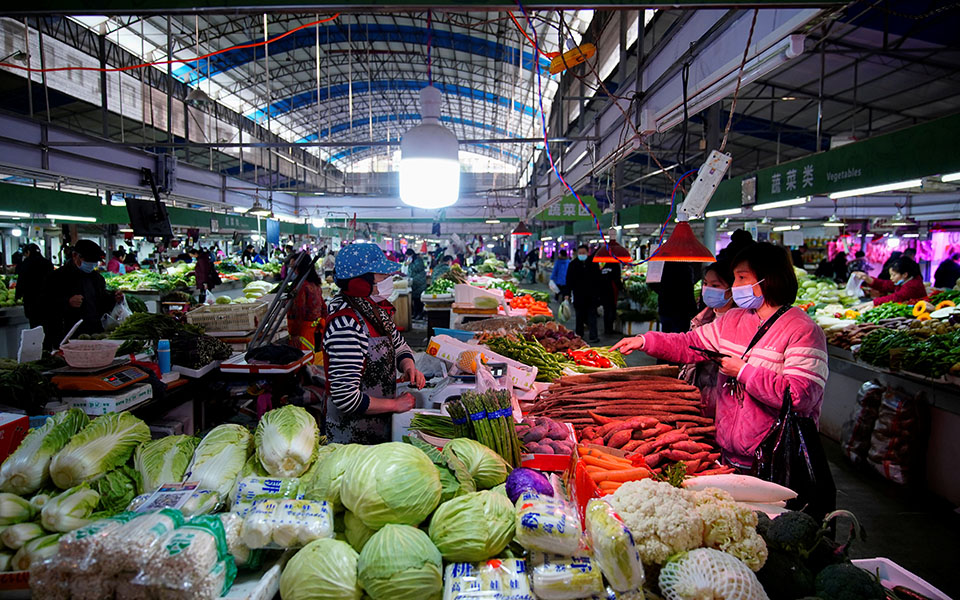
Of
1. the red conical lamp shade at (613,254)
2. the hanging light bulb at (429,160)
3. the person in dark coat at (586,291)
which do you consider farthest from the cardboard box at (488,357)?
the person in dark coat at (586,291)

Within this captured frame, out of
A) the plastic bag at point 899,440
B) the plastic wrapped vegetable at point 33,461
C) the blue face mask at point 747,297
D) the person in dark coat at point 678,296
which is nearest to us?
the plastic wrapped vegetable at point 33,461

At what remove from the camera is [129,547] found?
3.91ft

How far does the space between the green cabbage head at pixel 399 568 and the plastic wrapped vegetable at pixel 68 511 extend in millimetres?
920

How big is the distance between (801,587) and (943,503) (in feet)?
13.6

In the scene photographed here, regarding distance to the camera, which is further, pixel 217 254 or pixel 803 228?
pixel 217 254

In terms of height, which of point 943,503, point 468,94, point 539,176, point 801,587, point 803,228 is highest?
point 468,94

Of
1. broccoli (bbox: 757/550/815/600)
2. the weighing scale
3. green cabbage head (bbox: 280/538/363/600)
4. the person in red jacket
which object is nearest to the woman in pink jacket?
broccoli (bbox: 757/550/815/600)

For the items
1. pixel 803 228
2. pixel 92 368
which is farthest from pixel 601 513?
pixel 803 228

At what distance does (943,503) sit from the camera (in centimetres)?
430

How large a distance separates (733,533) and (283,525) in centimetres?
130

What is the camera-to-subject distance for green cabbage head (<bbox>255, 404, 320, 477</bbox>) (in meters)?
1.77

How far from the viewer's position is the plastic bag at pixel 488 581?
1326 mm

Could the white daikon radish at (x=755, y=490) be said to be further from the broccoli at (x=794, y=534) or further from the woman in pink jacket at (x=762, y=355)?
the broccoli at (x=794, y=534)

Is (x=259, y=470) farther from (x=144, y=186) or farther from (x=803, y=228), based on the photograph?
(x=803, y=228)
